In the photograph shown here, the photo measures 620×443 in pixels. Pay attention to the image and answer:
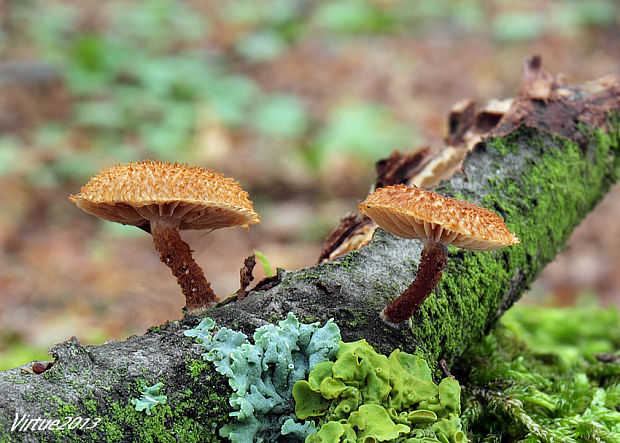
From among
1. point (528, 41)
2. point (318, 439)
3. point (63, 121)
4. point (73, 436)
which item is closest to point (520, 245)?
point (318, 439)

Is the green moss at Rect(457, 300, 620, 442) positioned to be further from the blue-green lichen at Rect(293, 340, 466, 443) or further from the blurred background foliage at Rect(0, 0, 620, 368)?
the blurred background foliage at Rect(0, 0, 620, 368)

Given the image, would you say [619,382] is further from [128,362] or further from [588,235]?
[588,235]

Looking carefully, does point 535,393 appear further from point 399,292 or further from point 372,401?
point 372,401

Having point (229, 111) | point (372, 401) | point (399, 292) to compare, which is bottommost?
point (372, 401)

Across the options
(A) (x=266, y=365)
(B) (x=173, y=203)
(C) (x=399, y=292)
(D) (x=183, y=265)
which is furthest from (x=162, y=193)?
(C) (x=399, y=292)

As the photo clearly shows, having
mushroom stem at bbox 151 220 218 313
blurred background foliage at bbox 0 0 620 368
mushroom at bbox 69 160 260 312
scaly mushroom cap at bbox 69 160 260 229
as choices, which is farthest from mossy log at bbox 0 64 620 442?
blurred background foliage at bbox 0 0 620 368

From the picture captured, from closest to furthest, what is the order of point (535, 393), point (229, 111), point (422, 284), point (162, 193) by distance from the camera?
point (162, 193) < point (422, 284) < point (535, 393) < point (229, 111)
